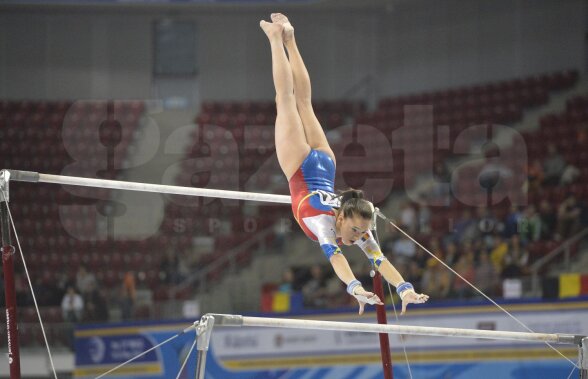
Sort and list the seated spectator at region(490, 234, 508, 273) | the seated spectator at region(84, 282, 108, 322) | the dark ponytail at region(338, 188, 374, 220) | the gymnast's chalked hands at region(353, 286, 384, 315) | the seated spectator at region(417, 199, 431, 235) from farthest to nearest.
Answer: the seated spectator at region(417, 199, 431, 235), the seated spectator at region(84, 282, 108, 322), the seated spectator at region(490, 234, 508, 273), the dark ponytail at region(338, 188, 374, 220), the gymnast's chalked hands at region(353, 286, 384, 315)

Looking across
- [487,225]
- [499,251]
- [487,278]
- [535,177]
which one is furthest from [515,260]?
[535,177]

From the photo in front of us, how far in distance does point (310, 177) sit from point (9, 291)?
236cm

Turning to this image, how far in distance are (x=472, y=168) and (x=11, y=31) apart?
10.1 m

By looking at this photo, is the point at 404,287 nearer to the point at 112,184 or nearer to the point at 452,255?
the point at 112,184

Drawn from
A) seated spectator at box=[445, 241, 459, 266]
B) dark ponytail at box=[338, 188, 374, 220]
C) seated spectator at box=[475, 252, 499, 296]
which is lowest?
seated spectator at box=[475, 252, 499, 296]

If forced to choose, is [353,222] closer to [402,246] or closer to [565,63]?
[402,246]

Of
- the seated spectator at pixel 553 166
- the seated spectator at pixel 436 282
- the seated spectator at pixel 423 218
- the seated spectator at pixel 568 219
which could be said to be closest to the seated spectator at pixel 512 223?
the seated spectator at pixel 568 219

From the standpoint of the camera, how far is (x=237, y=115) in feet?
56.4

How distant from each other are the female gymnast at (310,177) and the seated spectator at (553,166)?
22.2ft

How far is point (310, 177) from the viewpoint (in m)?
6.69

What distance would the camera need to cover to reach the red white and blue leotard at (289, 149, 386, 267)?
20.0 ft

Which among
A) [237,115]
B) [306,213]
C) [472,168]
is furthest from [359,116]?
[306,213]

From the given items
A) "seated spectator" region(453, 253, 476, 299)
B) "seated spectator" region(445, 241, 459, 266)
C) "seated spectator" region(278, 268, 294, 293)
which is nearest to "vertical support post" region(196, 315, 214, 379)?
"seated spectator" region(453, 253, 476, 299)

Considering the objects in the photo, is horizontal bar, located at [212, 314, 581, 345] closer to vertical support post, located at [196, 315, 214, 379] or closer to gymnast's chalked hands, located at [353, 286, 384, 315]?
vertical support post, located at [196, 315, 214, 379]
